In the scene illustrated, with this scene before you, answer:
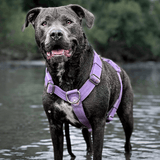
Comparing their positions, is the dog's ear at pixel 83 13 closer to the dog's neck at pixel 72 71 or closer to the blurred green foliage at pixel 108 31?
the dog's neck at pixel 72 71

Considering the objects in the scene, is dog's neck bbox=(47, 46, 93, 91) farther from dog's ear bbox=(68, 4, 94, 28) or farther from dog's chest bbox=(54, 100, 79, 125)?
dog's ear bbox=(68, 4, 94, 28)

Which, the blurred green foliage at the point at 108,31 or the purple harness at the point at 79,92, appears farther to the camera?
the blurred green foliage at the point at 108,31

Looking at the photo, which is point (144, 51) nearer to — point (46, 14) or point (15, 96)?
point (15, 96)

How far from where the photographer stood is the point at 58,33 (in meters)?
3.60

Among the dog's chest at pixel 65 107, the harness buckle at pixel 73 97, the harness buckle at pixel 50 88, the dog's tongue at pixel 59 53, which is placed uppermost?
the dog's tongue at pixel 59 53

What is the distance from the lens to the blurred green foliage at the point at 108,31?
50.2 metres

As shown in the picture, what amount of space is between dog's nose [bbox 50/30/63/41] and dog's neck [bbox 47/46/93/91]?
479 mm

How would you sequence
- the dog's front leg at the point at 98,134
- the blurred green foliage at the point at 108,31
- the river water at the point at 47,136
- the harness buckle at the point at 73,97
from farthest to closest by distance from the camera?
the blurred green foliage at the point at 108,31, the river water at the point at 47,136, the dog's front leg at the point at 98,134, the harness buckle at the point at 73,97

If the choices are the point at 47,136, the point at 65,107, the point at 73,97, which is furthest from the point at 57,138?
the point at 47,136

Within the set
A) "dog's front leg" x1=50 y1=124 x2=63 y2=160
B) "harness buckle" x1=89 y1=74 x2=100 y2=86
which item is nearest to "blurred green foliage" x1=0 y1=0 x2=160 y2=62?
"dog's front leg" x1=50 y1=124 x2=63 y2=160

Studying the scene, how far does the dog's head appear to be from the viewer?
3.65m

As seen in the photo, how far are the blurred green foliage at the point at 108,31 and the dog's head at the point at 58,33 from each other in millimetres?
42764

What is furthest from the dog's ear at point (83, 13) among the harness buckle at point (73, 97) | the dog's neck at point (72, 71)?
the harness buckle at point (73, 97)

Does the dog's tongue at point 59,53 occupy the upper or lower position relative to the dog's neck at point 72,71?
upper
